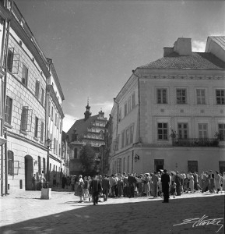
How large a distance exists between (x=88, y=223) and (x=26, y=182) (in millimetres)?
17004

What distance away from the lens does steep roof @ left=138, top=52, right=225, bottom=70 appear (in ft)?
103

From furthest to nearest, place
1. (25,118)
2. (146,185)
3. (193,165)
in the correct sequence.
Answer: (193,165)
(25,118)
(146,185)

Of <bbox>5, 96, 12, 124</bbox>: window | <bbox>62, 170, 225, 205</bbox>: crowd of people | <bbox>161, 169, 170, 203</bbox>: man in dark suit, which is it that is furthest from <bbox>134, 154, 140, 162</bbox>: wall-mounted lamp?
<bbox>161, 169, 170, 203</bbox>: man in dark suit

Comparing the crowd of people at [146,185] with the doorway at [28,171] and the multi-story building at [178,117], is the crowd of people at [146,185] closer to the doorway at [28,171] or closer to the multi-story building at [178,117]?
the doorway at [28,171]

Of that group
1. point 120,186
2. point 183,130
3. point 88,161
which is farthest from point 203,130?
point 88,161

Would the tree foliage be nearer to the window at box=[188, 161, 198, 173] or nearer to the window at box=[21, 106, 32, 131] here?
the window at box=[188, 161, 198, 173]

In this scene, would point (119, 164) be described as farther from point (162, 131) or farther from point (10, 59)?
point (10, 59)

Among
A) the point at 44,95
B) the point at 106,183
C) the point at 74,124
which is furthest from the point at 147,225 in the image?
the point at 74,124

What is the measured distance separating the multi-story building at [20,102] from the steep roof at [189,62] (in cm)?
1133

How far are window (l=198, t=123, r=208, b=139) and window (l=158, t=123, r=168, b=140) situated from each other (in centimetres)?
328

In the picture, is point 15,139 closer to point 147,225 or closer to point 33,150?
point 33,150

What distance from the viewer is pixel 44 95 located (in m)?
30.8

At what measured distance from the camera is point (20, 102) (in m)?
21.6

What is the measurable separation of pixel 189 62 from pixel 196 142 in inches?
341
